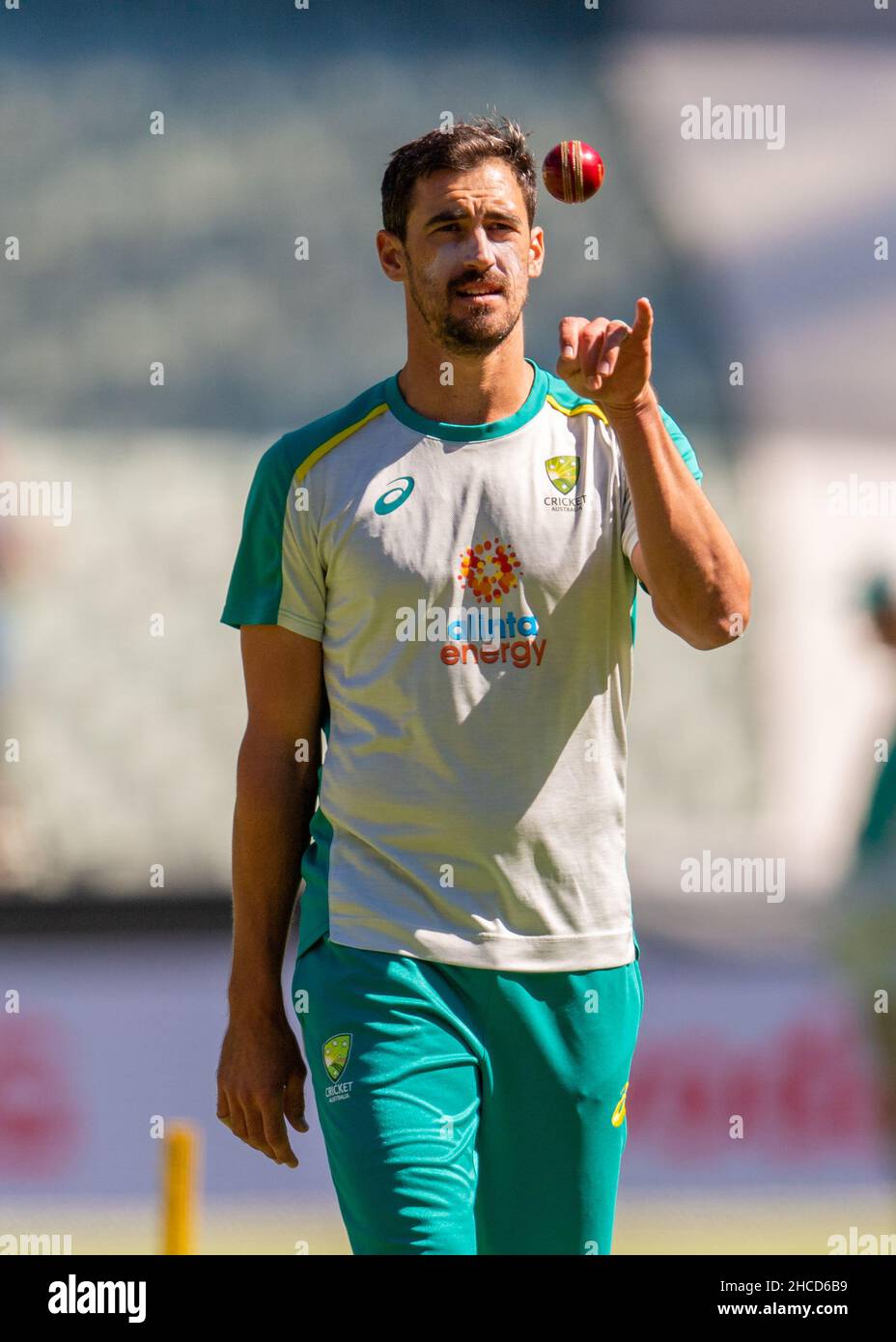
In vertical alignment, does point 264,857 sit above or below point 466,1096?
above

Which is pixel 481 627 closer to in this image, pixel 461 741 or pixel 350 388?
pixel 461 741

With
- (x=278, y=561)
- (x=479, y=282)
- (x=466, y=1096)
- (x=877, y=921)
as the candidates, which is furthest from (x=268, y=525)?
(x=877, y=921)

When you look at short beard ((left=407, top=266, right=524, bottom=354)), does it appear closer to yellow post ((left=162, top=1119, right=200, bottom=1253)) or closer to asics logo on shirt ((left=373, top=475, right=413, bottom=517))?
asics logo on shirt ((left=373, top=475, right=413, bottom=517))

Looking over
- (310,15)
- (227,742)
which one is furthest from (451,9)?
(227,742)

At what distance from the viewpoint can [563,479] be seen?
287cm

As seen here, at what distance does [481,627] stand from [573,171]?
88 cm

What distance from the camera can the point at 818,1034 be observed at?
Result: 6141mm

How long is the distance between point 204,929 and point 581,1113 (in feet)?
11.9

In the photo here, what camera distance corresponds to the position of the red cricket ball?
10.1 ft

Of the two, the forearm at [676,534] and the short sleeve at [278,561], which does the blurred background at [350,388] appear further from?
the forearm at [676,534]

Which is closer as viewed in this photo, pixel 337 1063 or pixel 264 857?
pixel 337 1063

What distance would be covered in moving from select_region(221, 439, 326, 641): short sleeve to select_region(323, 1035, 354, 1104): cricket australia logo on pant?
2.12 feet

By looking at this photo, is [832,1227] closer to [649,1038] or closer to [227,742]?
[649,1038]

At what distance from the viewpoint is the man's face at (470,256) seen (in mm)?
2852
